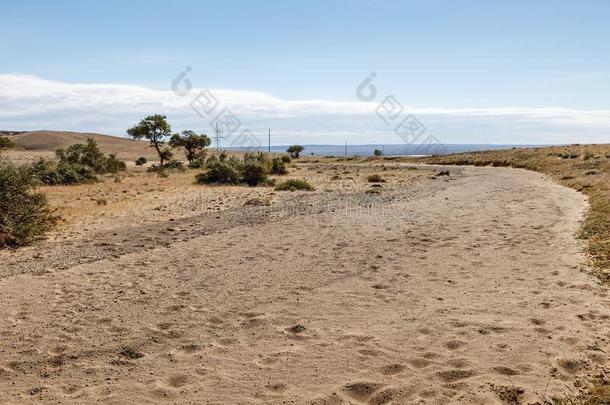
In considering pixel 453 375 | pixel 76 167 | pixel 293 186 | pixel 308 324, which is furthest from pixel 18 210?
pixel 76 167

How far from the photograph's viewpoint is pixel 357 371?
5.19 m

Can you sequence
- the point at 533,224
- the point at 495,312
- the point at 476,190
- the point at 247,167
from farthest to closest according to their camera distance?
the point at 247,167 → the point at 476,190 → the point at 533,224 → the point at 495,312

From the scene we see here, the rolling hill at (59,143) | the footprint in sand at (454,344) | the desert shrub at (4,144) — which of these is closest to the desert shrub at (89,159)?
the desert shrub at (4,144)

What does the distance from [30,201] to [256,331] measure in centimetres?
959

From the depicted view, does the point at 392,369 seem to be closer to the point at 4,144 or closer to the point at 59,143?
the point at 4,144

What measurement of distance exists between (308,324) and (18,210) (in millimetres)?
9410

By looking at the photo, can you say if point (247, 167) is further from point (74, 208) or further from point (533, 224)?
point (533, 224)

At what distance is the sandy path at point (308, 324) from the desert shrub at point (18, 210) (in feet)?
10.2

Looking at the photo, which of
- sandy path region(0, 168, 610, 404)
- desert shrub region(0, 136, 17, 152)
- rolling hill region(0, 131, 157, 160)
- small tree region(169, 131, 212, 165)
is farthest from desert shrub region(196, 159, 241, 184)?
rolling hill region(0, 131, 157, 160)

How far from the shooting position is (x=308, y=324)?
6586 millimetres

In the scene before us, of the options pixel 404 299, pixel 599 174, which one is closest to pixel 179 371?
pixel 404 299

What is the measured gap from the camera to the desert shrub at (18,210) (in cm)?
1164

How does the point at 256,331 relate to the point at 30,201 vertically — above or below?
below

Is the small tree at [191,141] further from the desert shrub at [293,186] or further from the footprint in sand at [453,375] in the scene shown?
the footprint in sand at [453,375]
